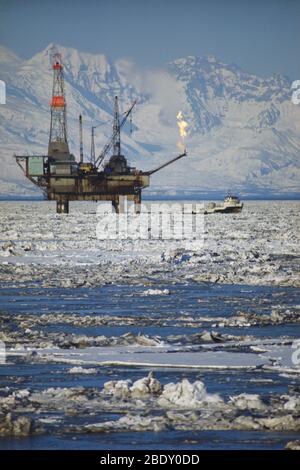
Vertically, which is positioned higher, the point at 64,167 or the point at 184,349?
the point at 64,167

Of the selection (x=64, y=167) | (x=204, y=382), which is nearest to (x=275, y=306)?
(x=204, y=382)

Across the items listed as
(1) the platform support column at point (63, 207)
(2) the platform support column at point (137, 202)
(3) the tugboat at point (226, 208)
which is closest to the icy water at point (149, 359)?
(1) the platform support column at point (63, 207)

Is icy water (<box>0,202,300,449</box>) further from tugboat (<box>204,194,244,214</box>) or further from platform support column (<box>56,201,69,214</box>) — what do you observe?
tugboat (<box>204,194,244,214</box>)

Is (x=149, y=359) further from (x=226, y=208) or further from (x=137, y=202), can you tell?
(x=226, y=208)

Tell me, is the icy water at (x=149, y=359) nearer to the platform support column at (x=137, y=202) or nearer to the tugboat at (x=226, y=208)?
the platform support column at (x=137, y=202)

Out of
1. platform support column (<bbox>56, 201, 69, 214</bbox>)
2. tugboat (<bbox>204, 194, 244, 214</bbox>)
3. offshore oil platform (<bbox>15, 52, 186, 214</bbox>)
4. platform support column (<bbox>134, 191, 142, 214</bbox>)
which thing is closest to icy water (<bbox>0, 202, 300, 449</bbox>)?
offshore oil platform (<bbox>15, 52, 186, 214</bbox>)

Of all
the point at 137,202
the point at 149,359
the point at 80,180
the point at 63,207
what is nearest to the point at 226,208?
the point at 137,202
